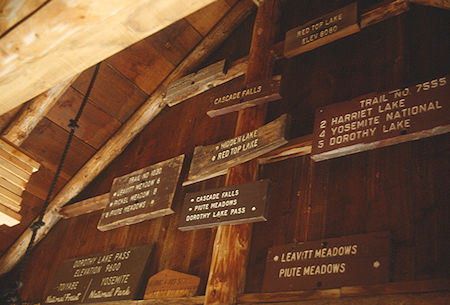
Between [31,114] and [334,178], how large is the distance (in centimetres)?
302

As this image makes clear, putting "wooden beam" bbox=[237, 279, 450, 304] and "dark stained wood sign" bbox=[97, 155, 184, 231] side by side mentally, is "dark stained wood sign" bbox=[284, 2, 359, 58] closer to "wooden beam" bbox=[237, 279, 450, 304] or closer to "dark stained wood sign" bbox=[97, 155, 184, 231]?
"dark stained wood sign" bbox=[97, 155, 184, 231]

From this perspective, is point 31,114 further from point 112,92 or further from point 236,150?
point 236,150

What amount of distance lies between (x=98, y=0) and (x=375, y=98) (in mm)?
2044

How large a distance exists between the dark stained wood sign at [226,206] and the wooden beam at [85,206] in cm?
134

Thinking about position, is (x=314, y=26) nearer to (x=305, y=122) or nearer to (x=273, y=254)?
(x=305, y=122)

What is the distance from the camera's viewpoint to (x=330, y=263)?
2.72 metres

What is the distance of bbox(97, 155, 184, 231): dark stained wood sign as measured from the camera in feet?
13.1

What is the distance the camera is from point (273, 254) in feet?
9.98

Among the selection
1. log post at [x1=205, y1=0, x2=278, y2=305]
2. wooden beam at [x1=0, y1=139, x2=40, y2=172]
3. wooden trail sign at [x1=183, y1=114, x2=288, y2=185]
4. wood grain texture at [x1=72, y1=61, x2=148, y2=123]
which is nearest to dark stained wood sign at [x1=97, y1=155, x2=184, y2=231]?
wooden trail sign at [x1=183, y1=114, x2=288, y2=185]

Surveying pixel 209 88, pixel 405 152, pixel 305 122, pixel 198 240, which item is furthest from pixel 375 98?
pixel 209 88

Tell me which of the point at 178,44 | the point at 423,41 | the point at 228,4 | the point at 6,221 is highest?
the point at 228,4

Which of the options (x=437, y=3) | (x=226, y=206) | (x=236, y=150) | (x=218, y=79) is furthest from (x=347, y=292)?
(x=218, y=79)

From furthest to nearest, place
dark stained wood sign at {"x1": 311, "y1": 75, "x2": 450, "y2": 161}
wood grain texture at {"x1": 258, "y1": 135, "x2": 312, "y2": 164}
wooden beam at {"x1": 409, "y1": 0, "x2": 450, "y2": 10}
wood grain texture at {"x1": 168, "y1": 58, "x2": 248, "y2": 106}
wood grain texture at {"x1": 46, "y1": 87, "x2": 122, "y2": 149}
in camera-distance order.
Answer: wood grain texture at {"x1": 46, "y1": 87, "x2": 122, "y2": 149}
wood grain texture at {"x1": 168, "y1": 58, "x2": 248, "y2": 106}
wood grain texture at {"x1": 258, "y1": 135, "x2": 312, "y2": 164}
wooden beam at {"x1": 409, "y1": 0, "x2": 450, "y2": 10}
dark stained wood sign at {"x1": 311, "y1": 75, "x2": 450, "y2": 161}

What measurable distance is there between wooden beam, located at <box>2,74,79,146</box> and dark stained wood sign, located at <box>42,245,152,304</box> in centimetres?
131
